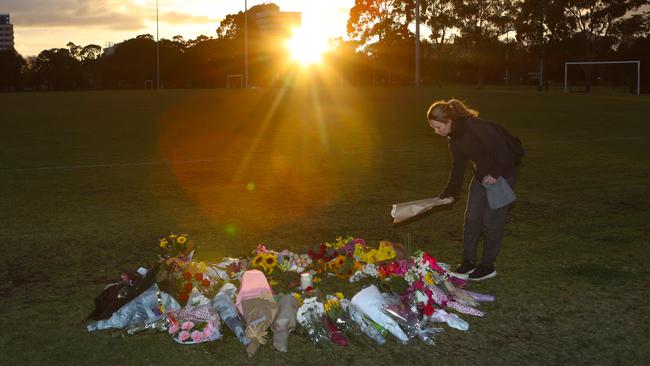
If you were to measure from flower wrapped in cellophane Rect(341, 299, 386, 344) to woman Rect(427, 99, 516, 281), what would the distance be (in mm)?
1453

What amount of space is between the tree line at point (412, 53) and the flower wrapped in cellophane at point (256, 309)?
6077 centimetres

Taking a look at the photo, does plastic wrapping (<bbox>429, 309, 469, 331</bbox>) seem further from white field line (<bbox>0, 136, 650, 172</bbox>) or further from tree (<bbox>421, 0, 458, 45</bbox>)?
tree (<bbox>421, 0, 458, 45</bbox>)

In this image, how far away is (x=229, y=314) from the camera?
5.27 meters

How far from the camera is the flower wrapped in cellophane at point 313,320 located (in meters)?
5.06

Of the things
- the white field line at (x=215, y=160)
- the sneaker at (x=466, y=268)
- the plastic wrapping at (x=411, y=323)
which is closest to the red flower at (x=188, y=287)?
the plastic wrapping at (x=411, y=323)

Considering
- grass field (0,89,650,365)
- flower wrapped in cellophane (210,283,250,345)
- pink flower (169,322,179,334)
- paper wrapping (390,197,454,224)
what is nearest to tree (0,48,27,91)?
grass field (0,89,650,365)

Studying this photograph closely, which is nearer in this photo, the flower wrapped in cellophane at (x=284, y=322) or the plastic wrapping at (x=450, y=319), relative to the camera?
the flower wrapped in cellophane at (x=284, y=322)

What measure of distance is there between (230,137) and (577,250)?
16.0m

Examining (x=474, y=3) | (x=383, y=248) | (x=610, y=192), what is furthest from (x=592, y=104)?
(x=474, y=3)

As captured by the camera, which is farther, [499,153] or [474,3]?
[474,3]

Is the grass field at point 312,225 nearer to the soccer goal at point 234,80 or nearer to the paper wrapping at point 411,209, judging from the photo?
the paper wrapping at point 411,209

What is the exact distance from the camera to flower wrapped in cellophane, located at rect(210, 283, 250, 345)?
5092 mm

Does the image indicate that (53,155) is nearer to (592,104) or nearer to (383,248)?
(383,248)

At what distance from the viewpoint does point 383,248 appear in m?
6.35
